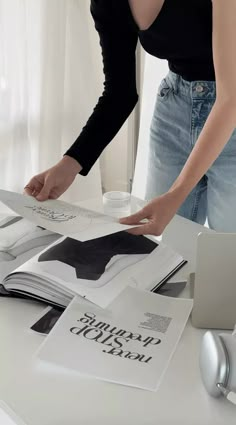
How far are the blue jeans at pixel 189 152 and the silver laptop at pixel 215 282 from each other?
0.46m

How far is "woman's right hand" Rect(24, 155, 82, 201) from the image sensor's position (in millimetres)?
1247

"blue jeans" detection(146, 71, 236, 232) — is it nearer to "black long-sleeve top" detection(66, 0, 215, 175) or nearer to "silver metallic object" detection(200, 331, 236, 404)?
"black long-sleeve top" detection(66, 0, 215, 175)

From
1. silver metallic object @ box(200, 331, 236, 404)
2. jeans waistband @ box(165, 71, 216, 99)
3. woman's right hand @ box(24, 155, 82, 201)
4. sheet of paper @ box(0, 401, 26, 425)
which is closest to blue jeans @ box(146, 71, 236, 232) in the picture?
jeans waistband @ box(165, 71, 216, 99)

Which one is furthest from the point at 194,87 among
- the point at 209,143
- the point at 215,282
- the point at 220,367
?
the point at 220,367

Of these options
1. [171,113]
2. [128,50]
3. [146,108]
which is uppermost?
[128,50]

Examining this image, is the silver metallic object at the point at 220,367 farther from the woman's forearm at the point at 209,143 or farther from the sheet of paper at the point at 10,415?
the woman's forearm at the point at 209,143

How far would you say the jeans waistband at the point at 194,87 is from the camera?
1.34 meters

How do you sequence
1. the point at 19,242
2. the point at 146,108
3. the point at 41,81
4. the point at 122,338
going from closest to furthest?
the point at 122,338
the point at 19,242
the point at 41,81
the point at 146,108

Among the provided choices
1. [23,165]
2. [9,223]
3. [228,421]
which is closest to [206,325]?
[228,421]

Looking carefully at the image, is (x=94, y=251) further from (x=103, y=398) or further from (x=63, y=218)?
(x=103, y=398)

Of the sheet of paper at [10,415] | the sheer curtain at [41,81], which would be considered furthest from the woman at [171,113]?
the sheer curtain at [41,81]

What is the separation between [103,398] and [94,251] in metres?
0.33

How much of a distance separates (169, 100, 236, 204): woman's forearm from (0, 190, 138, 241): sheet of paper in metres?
0.14

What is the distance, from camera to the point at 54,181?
50.3 inches
